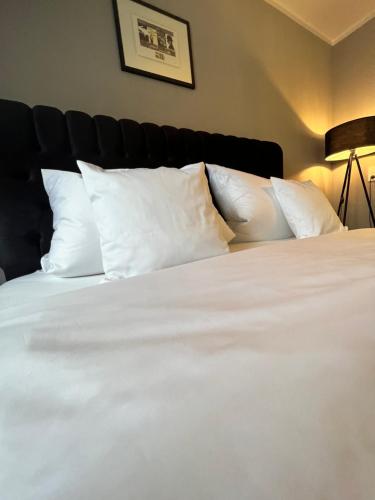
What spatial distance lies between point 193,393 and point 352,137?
2420 mm

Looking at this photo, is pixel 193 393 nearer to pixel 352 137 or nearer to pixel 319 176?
pixel 352 137

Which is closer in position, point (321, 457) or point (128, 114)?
point (321, 457)

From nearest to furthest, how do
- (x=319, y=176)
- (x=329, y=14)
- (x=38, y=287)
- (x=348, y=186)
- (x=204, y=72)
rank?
(x=38, y=287) → (x=204, y=72) → (x=329, y=14) → (x=348, y=186) → (x=319, y=176)

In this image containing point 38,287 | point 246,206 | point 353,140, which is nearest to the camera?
point 38,287

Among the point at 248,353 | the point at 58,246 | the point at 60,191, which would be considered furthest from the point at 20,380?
the point at 60,191

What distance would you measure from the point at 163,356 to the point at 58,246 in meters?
0.67

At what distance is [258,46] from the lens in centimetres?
191

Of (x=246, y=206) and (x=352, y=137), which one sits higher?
(x=352, y=137)

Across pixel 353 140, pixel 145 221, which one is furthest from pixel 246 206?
pixel 353 140

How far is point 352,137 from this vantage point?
1923 mm

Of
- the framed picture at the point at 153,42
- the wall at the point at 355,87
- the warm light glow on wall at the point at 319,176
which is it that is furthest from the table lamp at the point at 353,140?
the framed picture at the point at 153,42

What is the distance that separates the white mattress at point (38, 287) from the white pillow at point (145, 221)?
10 cm

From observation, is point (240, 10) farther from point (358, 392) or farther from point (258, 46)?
point (358, 392)

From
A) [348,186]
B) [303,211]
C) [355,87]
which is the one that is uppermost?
[355,87]
